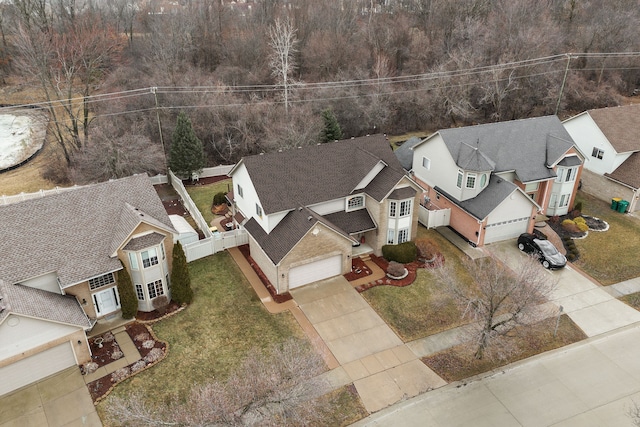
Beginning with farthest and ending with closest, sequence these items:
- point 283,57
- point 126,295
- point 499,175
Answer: point 283,57, point 499,175, point 126,295

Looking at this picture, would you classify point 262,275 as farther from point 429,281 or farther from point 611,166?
point 611,166

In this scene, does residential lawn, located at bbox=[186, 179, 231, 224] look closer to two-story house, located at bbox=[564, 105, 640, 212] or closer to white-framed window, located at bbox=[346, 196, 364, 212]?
white-framed window, located at bbox=[346, 196, 364, 212]

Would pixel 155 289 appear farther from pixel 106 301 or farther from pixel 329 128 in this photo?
pixel 329 128

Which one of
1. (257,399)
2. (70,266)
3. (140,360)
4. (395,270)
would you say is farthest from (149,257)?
(395,270)

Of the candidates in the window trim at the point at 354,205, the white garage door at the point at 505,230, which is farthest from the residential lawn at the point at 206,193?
the white garage door at the point at 505,230

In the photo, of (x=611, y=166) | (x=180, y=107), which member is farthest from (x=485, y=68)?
(x=180, y=107)

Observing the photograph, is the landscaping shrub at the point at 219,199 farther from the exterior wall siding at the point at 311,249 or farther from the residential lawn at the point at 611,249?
the residential lawn at the point at 611,249
